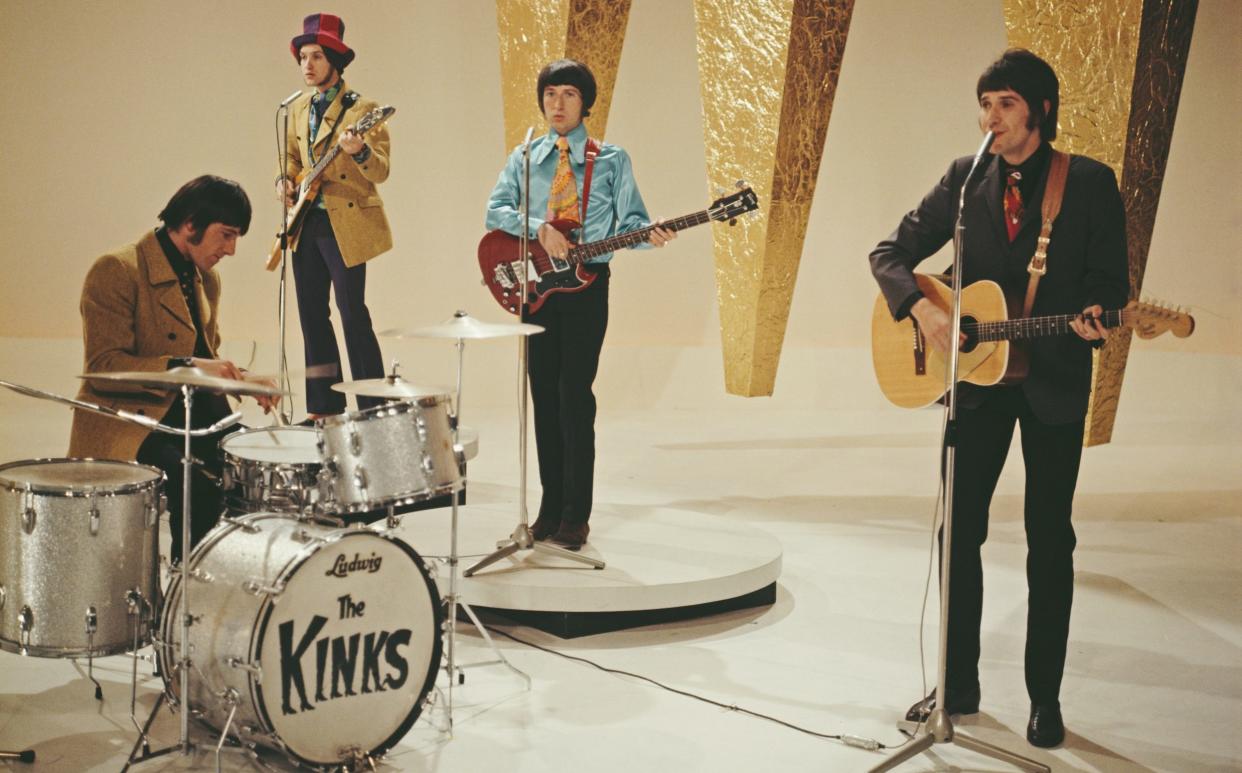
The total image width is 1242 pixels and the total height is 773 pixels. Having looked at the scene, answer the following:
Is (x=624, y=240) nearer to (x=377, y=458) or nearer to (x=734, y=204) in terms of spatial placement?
(x=734, y=204)

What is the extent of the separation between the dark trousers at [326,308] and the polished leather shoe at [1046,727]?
2.90 metres

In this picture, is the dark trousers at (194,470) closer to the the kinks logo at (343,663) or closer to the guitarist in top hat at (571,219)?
the the kinks logo at (343,663)

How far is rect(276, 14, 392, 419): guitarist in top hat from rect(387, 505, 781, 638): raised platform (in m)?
0.90

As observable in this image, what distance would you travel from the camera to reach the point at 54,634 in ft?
9.29

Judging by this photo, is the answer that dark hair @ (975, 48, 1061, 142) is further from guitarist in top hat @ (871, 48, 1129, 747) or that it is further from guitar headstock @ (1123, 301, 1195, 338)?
guitar headstock @ (1123, 301, 1195, 338)

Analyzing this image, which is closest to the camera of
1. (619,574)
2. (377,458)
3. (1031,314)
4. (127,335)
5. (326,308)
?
(377,458)

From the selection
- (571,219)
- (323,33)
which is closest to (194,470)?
(571,219)

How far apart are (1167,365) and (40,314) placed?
7.73 meters

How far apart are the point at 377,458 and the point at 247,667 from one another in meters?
0.57

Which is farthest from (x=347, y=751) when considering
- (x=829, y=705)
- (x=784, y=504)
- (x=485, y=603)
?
(x=784, y=504)

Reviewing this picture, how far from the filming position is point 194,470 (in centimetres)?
360

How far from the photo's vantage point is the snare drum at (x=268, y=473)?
2.97 metres

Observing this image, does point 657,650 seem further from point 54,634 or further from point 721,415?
point 721,415

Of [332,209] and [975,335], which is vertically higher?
[332,209]
